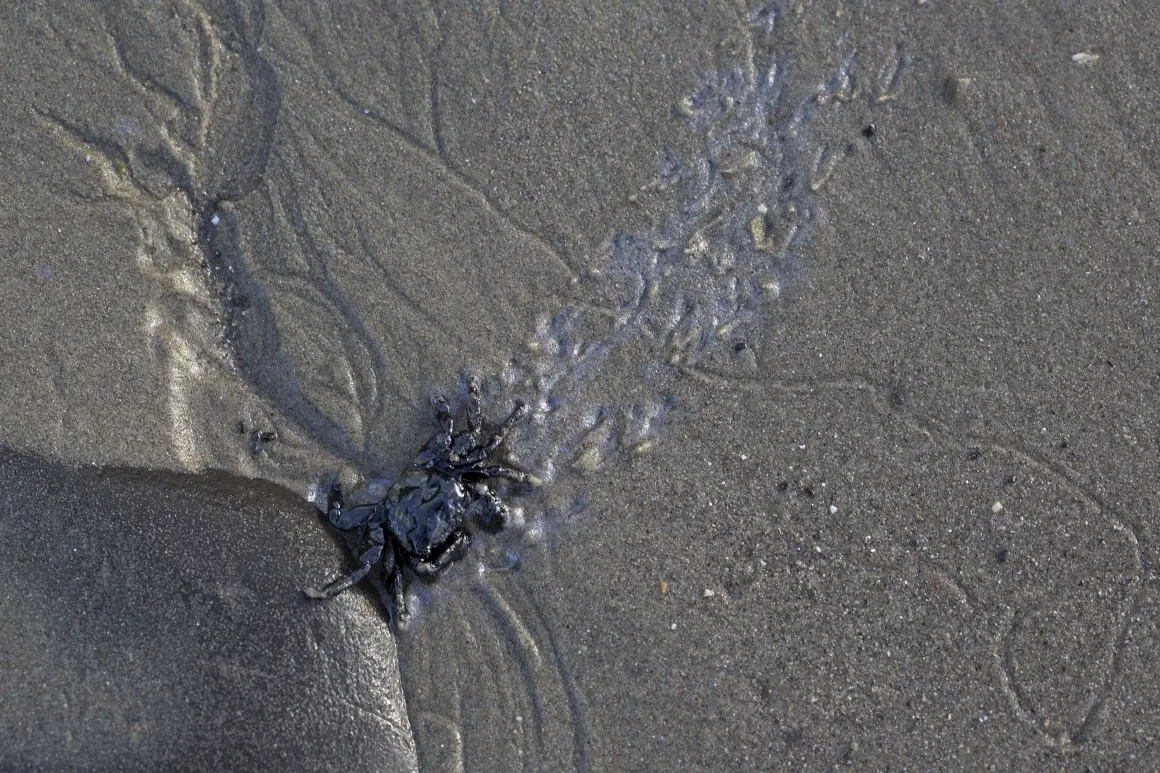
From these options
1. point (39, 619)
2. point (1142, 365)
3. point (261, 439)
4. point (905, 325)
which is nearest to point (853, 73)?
point (905, 325)

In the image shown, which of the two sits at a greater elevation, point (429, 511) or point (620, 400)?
point (620, 400)

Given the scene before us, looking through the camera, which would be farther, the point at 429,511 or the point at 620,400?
the point at 620,400

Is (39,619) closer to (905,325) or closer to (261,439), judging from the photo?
(261,439)
